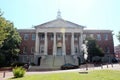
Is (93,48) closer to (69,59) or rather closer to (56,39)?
(69,59)

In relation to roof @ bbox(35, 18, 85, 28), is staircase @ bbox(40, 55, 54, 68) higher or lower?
lower

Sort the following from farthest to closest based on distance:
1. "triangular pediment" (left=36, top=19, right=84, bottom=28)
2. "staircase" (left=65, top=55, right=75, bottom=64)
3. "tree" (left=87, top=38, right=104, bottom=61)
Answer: "triangular pediment" (left=36, top=19, right=84, bottom=28), "tree" (left=87, top=38, right=104, bottom=61), "staircase" (left=65, top=55, right=75, bottom=64)

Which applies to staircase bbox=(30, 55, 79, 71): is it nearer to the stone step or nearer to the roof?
the stone step

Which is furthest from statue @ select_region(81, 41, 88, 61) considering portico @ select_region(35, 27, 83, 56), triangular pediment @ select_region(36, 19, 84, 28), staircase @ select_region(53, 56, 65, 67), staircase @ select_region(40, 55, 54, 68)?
staircase @ select_region(40, 55, 54, 68)

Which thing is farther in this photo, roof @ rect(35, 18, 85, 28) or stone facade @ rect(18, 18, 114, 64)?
roof @ rect(35, 18, 85, 28)

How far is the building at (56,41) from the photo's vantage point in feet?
167

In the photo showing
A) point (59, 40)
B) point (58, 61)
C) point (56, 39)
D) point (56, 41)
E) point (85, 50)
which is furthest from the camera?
point (59, 40)

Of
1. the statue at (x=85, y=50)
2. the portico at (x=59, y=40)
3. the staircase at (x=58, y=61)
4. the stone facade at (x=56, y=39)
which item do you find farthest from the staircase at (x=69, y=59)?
the statue at (x=85, y=50)

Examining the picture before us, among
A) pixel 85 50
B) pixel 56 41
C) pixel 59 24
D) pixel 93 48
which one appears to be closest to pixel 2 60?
pixel 56 41

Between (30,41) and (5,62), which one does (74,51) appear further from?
(5,62)

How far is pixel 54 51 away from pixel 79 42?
7648mm

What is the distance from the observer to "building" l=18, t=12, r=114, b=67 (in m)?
51.0

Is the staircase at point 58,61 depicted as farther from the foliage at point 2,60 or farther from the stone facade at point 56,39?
the foliage at point 2,60

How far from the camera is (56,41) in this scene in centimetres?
5416
